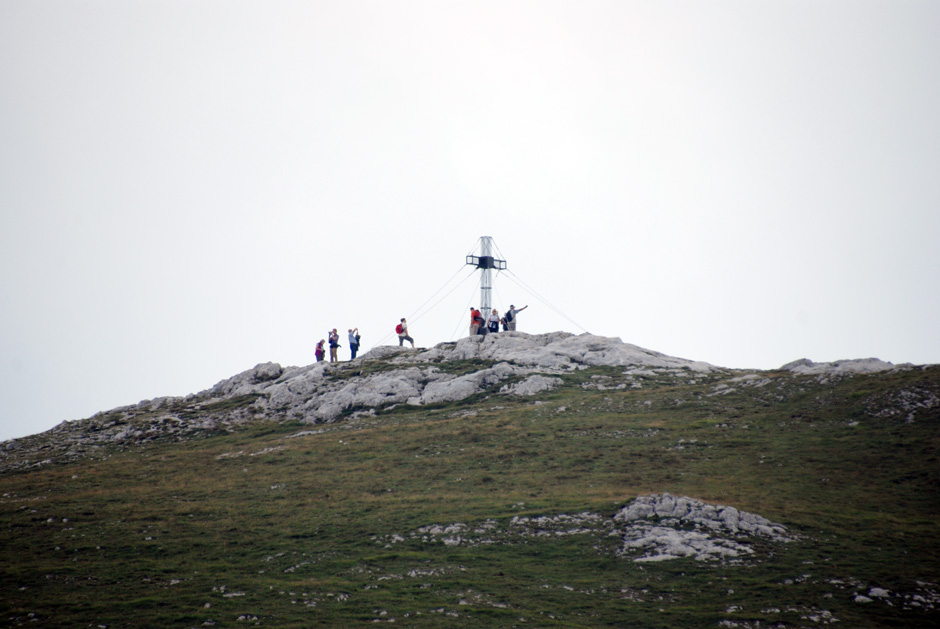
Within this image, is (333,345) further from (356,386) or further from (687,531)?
(687,531)

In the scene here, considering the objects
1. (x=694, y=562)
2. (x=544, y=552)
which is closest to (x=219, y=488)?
(x=544, y=552)

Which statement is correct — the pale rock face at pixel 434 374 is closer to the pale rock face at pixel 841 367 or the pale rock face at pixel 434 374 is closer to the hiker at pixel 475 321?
the hiker at pixel 475 321

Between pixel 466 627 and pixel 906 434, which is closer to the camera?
pixel 466 627

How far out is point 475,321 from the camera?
222 feet

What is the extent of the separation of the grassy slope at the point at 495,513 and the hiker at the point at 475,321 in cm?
1665

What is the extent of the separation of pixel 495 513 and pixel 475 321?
121 feet

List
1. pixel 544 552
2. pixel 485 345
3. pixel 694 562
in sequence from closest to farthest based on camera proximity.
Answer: pixel 694 562 < pixel 544 552 < pixel 485 345

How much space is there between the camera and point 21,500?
124 feet

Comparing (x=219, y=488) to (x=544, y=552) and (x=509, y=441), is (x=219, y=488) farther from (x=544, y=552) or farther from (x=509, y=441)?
(x=544, y=552)

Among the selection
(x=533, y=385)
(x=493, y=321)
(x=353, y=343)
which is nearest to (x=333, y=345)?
(x=353, y=343)

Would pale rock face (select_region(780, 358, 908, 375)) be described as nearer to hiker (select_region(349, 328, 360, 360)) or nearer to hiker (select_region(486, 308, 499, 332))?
hiker (select_region(486, 308, 499, 332))

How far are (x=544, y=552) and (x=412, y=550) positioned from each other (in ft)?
18.6

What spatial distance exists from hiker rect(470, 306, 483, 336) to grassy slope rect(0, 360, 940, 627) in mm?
16650

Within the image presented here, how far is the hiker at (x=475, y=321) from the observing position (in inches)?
2643
